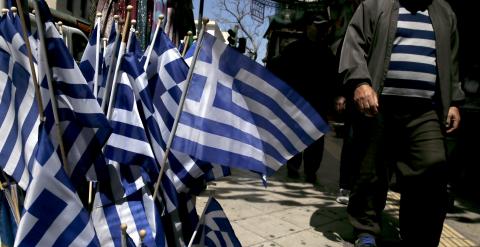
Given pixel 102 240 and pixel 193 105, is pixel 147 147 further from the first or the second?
pixel 102 240

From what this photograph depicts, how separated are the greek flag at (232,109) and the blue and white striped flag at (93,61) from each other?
50cm

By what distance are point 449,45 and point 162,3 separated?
2816 mm

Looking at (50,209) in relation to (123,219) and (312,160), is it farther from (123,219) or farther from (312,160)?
(312,160)

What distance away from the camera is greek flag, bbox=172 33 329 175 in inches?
81.1

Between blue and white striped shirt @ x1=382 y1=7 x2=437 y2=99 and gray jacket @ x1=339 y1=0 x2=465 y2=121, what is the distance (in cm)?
4

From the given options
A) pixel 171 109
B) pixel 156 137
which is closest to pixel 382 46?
pixel 171 109

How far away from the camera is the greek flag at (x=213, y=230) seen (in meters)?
2.34

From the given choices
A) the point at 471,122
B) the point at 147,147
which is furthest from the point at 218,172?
the point at 471,122

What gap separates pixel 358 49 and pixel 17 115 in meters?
2.13

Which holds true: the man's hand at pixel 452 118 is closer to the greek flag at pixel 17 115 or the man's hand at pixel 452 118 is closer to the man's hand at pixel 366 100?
the man's hand at pixel 366 100

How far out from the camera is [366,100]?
2.98 meters

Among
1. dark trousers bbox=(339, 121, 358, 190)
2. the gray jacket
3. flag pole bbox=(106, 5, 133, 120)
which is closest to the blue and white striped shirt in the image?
the gray jacket

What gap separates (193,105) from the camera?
2.09m

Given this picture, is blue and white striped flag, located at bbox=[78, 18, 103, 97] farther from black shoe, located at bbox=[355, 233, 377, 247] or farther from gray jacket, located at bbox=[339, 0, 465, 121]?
black shoe, located at bbox=[355, 233, 377, 247]
